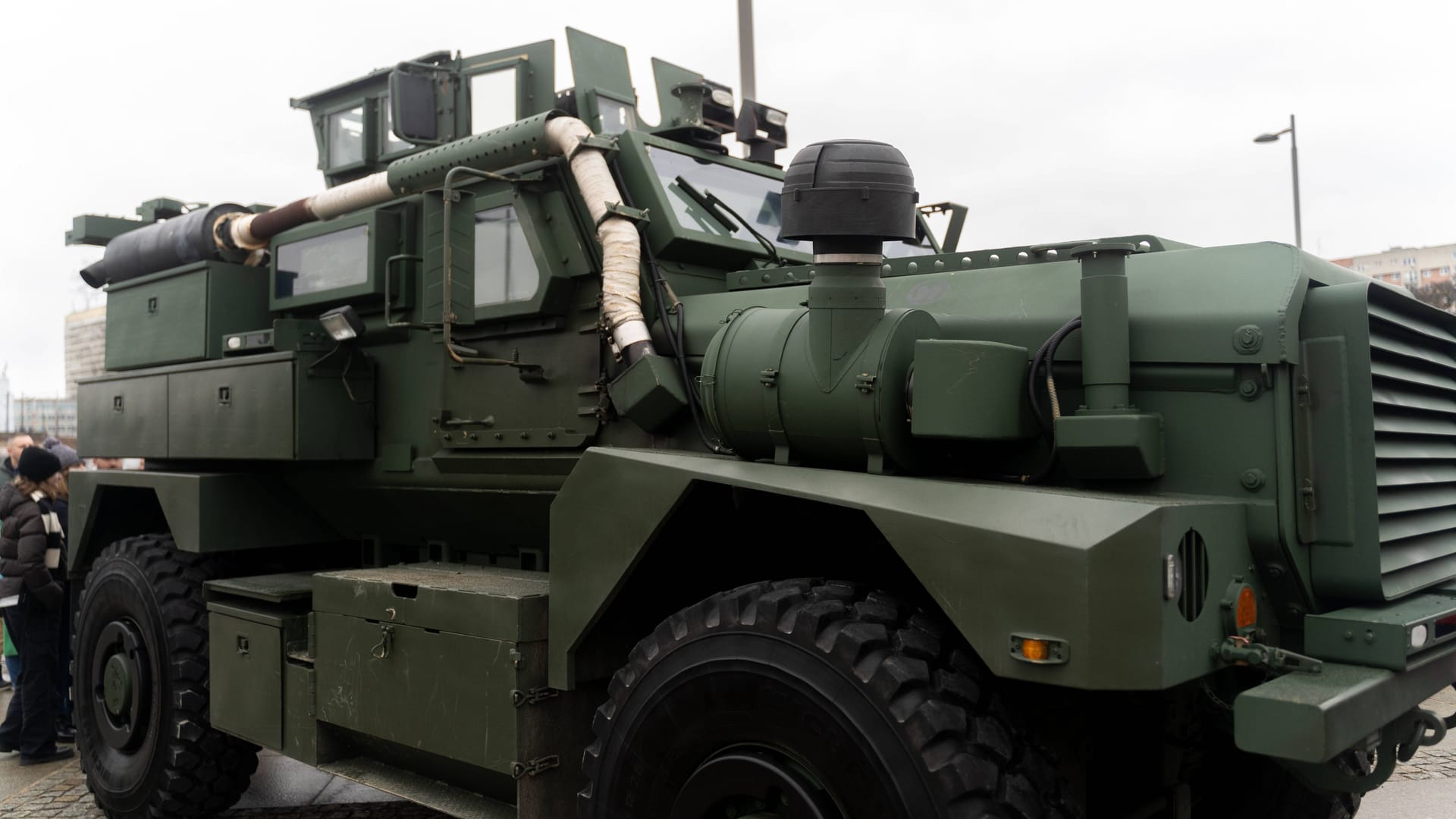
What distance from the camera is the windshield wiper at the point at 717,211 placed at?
16.0 feet

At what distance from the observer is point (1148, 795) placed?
11.9 ft

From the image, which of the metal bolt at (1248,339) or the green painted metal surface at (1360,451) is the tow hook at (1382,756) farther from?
the metal bolt at (1248,339)

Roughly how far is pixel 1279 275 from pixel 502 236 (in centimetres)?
282

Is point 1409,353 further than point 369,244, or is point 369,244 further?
point 369,244

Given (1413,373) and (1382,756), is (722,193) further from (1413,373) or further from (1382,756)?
(1382,756)

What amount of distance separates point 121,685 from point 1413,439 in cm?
555

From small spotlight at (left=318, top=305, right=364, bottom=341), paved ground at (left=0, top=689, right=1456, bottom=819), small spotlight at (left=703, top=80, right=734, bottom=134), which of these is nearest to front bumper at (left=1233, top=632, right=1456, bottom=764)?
paved ground at (left=0, top=689, right=1456, bottom=819)

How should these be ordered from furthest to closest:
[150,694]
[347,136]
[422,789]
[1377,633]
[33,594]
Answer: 1. [33,594]
2. [347,136]
3. [150,694]
4. [422,789]
5. [1377,633]

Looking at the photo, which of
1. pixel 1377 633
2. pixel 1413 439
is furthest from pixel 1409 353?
pixel 1377 633

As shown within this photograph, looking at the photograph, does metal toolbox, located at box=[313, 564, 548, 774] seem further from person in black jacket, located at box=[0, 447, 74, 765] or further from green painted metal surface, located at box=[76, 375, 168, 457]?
person in black jacket, located at box=[0, 447, 74, 765]

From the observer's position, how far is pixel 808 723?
3.07 m

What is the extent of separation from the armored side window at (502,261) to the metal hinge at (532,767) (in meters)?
1.69

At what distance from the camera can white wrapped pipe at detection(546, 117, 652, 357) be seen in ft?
13.9

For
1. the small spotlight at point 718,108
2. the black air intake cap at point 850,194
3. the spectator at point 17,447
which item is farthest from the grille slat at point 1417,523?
the spectator at point 17,447
